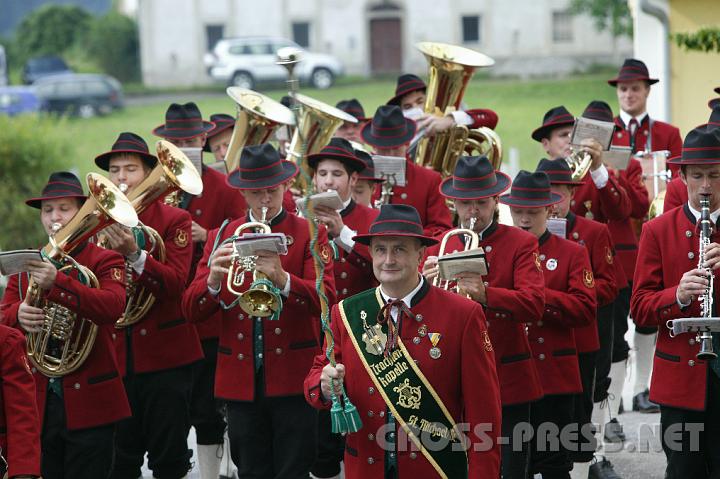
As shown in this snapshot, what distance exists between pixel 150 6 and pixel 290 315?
54.3m

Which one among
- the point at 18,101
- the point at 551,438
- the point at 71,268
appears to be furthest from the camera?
the point at 18,101

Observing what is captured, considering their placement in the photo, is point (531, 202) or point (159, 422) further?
point (159, 422)

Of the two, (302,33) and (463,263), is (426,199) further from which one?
(302,33)

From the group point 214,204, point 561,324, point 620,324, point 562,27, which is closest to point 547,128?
point 620,324

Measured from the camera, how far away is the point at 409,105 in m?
11.5

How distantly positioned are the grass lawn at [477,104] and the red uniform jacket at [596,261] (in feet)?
99.8

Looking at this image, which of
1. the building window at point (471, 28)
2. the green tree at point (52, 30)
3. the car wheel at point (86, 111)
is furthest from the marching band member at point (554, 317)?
the green tree at point (52, 30)

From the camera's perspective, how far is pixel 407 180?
32.9 feet

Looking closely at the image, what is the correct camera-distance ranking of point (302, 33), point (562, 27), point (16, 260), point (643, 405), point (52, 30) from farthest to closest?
1. point (52, 30)
2. point (302, 33)
3. point (562, 27)
4. point (643, 405)
5. point (16, 260)

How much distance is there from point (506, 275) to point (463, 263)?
1044mm

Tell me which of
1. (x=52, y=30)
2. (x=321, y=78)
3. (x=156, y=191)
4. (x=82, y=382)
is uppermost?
(x=52, y=30)

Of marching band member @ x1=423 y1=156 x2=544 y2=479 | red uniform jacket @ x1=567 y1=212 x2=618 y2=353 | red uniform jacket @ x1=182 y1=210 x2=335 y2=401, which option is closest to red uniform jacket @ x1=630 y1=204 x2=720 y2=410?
marching band member @ x1=423 y1=156 x2=544 y2=479

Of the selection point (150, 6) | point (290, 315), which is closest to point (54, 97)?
point (150, 6)

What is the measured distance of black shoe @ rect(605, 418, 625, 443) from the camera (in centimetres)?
1048
